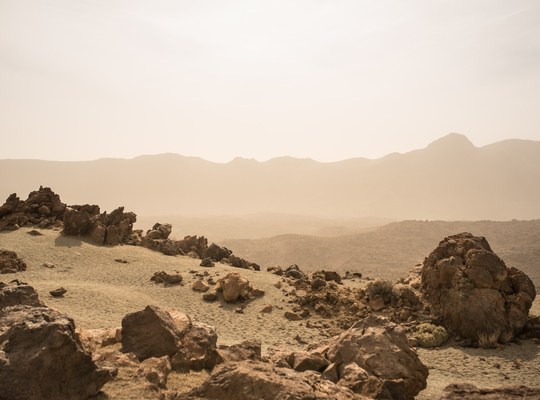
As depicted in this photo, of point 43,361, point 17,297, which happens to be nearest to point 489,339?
point 43,361

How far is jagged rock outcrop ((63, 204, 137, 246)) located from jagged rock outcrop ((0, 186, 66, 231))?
1.96 m

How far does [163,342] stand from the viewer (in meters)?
8.45

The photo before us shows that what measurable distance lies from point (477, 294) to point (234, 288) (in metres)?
10.4

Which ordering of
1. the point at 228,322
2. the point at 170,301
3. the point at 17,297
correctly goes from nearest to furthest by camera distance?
the point at 17,297
the point at 228,322
the point at 170,301

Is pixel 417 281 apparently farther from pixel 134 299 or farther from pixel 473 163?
pixel 473 163

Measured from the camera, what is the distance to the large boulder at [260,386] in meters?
5.89

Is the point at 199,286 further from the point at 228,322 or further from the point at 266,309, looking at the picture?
the point at 266,309

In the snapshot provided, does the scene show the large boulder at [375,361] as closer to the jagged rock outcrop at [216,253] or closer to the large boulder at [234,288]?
the large boulder at [234,288]

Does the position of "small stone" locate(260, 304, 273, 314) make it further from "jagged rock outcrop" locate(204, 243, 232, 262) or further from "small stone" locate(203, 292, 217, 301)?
"jagged rock outcrop" locate(204, 243, 232, 262)

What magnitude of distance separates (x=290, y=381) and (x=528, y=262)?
38.6 meters

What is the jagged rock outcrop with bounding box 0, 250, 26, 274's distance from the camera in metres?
19.5

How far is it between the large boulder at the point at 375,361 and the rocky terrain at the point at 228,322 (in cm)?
3

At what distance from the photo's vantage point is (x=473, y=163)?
147 meters

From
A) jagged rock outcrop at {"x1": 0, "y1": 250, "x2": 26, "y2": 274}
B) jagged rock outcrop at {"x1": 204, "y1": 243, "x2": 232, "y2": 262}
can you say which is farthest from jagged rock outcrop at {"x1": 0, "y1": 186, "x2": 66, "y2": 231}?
jagged rock outcrop at {"x1": 204, "y1": 243, "x2": 232, "y2": 262}
